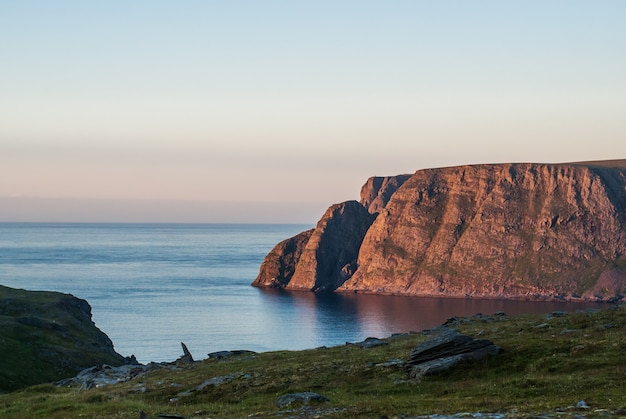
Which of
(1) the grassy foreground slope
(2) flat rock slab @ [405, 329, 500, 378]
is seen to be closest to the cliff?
(1) the grassy foreground slope

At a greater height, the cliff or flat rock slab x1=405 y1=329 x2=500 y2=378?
flat rock slab x1=405 y1=329 x2=500 y2=378

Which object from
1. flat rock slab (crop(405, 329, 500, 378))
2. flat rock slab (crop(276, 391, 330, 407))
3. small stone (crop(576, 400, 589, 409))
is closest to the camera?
small stone (crop(576, 400, 589, 409))

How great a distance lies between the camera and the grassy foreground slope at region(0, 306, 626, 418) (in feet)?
115

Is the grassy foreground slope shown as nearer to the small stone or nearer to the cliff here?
the small stone

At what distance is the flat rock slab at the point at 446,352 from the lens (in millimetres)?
46312

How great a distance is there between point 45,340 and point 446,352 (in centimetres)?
6846

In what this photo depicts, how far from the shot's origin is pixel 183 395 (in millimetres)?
49969

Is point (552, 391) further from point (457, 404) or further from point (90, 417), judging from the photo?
point (90, 417)

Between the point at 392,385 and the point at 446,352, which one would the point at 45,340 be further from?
the point at 392,385

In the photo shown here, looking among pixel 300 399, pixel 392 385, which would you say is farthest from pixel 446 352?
pixel 300 399

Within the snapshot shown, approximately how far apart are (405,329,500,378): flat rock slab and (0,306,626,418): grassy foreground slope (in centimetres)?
70

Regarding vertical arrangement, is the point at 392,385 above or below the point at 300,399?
below

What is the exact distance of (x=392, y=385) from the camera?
44656 mm

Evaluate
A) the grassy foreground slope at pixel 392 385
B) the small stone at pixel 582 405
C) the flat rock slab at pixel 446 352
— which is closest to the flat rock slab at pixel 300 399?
the grassy foreground slope at pixel 392 385
